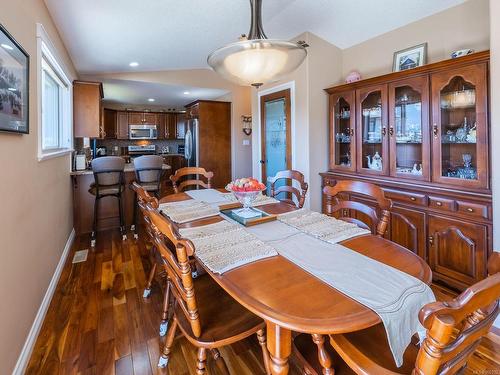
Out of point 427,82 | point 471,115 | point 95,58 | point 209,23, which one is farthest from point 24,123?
point 471,115

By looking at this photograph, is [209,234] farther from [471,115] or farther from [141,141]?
[141,141]

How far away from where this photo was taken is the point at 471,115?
237 cm

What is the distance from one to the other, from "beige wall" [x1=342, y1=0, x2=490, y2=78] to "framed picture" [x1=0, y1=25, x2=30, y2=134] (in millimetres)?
3377

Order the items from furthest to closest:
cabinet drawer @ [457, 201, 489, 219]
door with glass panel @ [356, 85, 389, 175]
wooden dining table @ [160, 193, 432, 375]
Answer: door with glass panel @ [356, 85, 389, 175] → cabinet drawer @ [457, 201, 489, 219] → wooden dining table @ [160, 193, 432, 375]

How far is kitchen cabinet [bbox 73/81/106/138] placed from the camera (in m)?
4.08

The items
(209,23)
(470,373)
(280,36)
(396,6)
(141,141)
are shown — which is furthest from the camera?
(141,141)

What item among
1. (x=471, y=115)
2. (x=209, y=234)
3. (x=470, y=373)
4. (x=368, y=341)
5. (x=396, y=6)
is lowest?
(x=470, y=373)

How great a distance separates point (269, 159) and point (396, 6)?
7.90 feet

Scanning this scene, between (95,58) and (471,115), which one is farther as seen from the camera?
(95,58)

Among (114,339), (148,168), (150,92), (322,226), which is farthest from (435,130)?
(150,92)

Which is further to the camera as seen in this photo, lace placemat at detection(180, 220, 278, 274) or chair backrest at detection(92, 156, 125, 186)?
chair backrest at detection(92, 156, 125, 186)

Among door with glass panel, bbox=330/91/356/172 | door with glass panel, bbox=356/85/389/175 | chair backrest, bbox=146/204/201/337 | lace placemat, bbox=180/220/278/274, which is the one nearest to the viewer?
chair backrest, bbox=146/204/201/337

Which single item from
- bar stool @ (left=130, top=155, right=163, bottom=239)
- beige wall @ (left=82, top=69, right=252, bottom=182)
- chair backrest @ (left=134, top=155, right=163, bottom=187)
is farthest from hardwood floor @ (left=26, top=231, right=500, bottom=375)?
beige wall @ (left=82, top=69, right=252, bottom=182)

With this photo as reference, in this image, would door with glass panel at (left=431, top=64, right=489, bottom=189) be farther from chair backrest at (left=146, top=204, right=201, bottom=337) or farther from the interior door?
chair backrest at (left=146, top=204, right=201, bottom=337)
